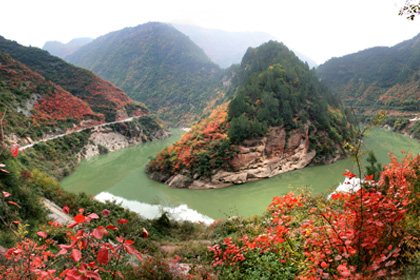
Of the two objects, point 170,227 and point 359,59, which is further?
point 359,59

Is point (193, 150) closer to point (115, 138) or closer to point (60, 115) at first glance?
point (60, 115)

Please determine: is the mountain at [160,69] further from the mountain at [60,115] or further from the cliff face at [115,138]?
the mountain at [60,115]

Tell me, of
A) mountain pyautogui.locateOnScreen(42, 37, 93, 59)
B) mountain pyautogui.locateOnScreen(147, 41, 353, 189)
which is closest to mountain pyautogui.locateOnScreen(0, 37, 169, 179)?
mountain pyautogui.locateOnScreen(147, 41, 353, 189)

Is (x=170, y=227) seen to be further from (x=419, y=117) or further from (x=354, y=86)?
(x=354, y=86)

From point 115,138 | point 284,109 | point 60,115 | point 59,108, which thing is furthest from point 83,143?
point 284,109

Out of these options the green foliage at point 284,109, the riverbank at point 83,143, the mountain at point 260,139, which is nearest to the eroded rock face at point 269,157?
the mountain at point 260,139

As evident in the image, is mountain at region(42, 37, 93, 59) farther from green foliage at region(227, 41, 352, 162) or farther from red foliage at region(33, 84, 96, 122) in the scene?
green foliage at region(227, 41, 352, 162)

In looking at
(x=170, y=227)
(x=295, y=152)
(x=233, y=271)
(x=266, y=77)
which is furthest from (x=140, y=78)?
(x=233, y=271)
